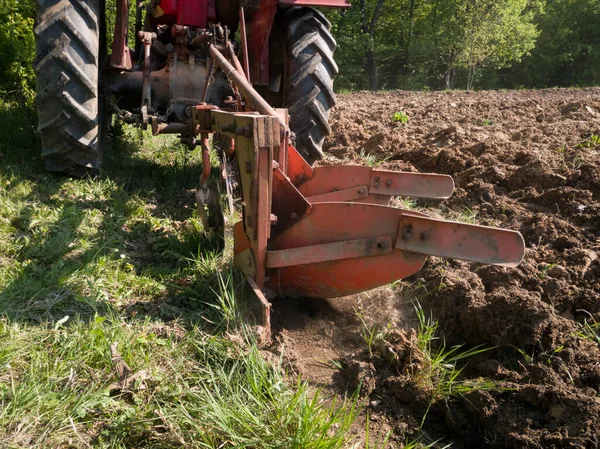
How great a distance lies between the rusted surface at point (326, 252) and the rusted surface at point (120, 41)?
7.41 ft

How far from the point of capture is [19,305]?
239cm

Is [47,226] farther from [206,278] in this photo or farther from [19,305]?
[206,278]

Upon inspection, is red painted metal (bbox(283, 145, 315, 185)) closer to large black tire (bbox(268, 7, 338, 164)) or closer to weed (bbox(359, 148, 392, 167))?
large black tire (bbox(268, 7, 338, 164))

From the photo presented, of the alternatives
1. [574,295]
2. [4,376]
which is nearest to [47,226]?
[4,376]

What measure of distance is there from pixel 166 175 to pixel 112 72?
966 mm

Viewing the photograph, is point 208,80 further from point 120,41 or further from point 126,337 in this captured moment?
point 126,337

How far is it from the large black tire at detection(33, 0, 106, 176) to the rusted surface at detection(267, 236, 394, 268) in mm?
2037

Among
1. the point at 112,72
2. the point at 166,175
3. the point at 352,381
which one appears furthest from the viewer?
the point at 166,175

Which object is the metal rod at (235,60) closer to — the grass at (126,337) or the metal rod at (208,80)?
the metal rod at (208,80)

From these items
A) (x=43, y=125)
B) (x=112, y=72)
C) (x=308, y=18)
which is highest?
(x=308, y=18)

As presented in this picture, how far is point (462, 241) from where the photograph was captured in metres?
2.14

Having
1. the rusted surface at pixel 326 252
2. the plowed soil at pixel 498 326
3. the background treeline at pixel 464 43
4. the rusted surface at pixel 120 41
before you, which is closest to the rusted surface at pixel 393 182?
the plowed soil at pixel 498 326

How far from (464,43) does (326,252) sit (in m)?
22.9

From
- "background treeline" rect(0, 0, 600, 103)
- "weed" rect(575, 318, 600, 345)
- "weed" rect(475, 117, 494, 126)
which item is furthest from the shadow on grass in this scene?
"background treeline" rect(0, 0, 600, 103)
